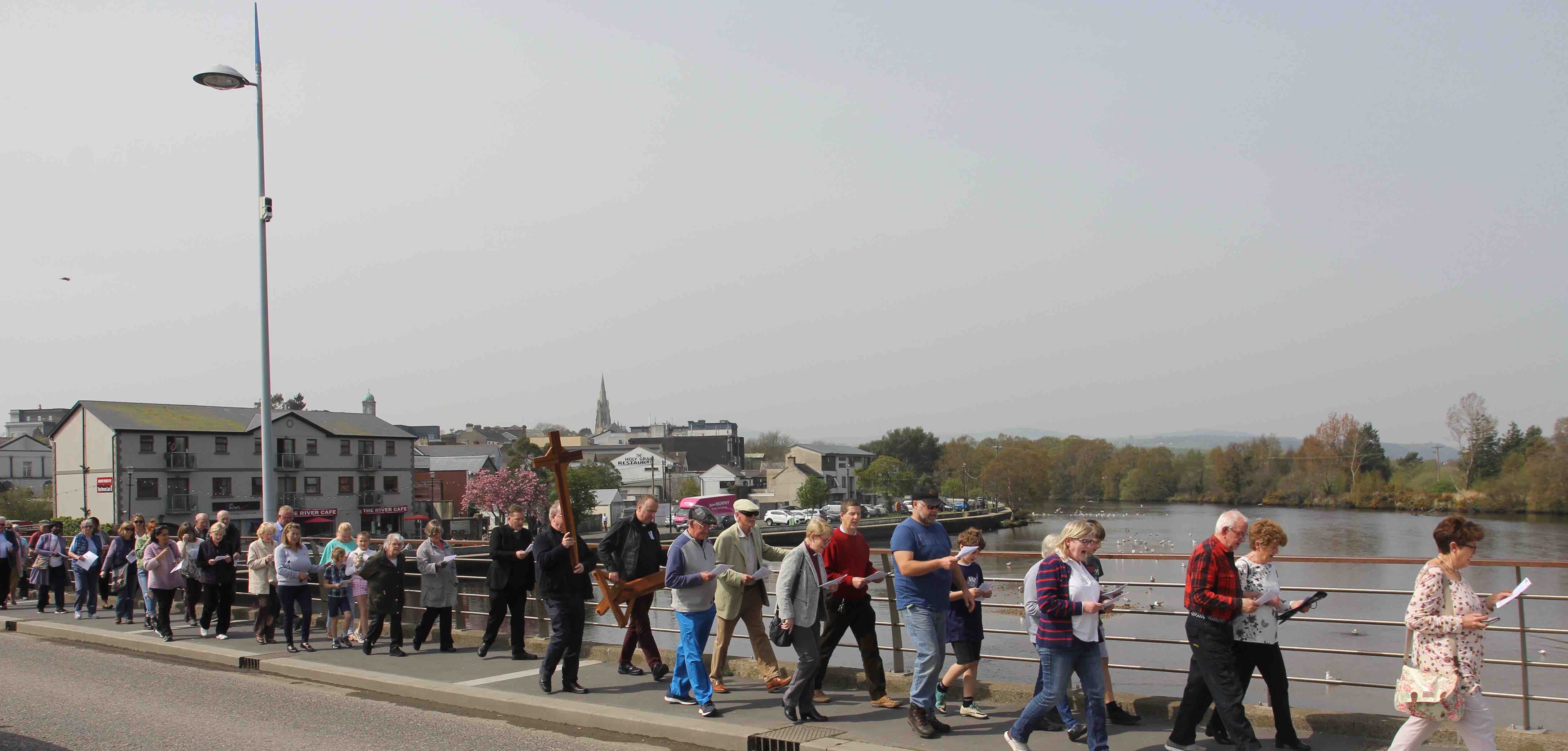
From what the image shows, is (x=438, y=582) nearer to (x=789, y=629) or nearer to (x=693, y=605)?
(x=693, y=605)

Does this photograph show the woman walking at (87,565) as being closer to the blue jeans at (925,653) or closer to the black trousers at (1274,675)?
the blue jeans at (925,653)

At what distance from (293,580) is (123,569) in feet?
21.7

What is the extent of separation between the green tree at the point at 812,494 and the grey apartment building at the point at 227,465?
42188 mm

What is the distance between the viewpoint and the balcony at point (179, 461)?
61.1 m

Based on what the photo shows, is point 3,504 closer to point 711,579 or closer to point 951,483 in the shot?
point 711,579

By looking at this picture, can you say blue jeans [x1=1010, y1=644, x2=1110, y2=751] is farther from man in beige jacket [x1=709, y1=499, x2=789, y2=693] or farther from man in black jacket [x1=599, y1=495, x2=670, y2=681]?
man in black jacket [x1=599, y1=495, x2=670, y2=681]

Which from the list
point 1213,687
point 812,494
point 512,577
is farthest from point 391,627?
point 812,494

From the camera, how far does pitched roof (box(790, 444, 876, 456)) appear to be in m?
135

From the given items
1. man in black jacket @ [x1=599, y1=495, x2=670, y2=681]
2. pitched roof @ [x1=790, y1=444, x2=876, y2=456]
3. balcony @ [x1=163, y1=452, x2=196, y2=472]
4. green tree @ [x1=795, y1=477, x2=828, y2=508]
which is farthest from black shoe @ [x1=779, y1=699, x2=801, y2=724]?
pitched roof @ [x1=790, y1=444, x2=876, y2=456]

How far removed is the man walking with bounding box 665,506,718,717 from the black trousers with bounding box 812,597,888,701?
36.9 inches

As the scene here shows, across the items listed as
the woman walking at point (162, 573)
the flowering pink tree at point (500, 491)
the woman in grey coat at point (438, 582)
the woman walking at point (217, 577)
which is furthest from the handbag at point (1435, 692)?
the flowering pink tree at point (500, 491)

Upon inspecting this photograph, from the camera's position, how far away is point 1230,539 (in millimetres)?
6473

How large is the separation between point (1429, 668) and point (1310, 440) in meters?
130

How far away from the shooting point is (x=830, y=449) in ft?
448
